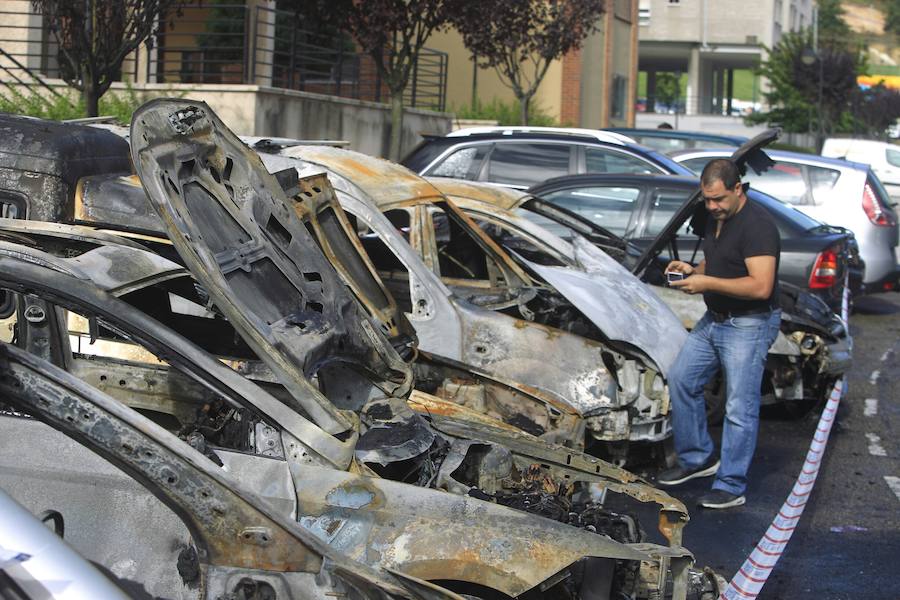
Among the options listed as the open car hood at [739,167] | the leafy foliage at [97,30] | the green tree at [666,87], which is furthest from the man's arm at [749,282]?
the green tree at [666,87]

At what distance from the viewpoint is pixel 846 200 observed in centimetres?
1463

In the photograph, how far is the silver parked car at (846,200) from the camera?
1462cm

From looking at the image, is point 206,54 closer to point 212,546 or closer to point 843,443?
point 843,443

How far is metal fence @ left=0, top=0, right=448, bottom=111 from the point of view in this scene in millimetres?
16453

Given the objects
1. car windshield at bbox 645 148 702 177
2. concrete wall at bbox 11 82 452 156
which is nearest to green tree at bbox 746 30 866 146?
concrete wall at bbox 11 82 452 156

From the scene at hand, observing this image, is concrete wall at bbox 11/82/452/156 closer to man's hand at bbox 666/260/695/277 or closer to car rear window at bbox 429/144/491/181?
car rear window at bbox 429/144/491/181

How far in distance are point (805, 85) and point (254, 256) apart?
1906 inches

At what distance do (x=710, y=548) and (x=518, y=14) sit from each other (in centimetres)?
1652

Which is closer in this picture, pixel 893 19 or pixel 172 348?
pixel 172 348

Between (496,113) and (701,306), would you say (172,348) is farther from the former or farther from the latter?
(496,113)

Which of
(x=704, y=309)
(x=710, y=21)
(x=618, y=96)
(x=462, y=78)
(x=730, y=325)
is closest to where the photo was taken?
(x=730, y=325)

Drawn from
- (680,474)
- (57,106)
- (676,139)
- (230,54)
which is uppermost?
(230,54)

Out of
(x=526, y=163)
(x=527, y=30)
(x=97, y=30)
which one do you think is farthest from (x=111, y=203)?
(x=527, y=30)

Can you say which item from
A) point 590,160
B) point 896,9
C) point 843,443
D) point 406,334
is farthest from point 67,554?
point 896,9
